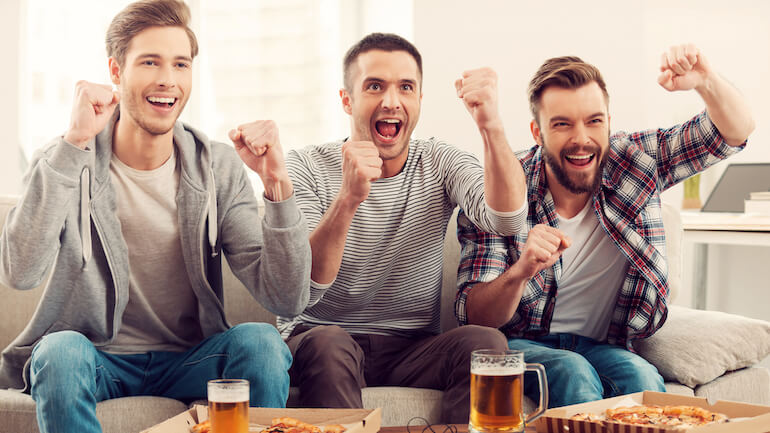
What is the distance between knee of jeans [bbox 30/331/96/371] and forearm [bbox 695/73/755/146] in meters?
1.52

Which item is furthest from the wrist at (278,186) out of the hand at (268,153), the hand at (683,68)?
the hand at (683,68)

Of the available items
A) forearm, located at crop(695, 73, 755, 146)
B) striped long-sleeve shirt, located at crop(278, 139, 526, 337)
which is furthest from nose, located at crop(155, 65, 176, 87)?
forearm, located at crop(695, 73, 755, 146)

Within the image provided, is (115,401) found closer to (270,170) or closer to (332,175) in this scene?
(270,170)

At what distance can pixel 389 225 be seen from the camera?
6.27 feet

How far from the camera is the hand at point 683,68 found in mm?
1815

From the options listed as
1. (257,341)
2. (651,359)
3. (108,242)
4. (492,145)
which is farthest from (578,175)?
(108,242)

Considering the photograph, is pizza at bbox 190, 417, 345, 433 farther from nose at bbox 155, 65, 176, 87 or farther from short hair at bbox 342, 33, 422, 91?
short hair at bbox 342, 33, 422, 91

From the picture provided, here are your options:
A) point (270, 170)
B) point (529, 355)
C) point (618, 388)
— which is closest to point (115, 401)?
point (270, 170)

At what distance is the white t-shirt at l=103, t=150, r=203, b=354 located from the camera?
1729 mm

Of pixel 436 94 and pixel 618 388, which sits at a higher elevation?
pixel 436 94

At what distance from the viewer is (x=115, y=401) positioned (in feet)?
5.13

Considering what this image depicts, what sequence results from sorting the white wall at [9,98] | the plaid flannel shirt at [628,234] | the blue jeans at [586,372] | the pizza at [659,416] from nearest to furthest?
the pizza at [659,416] < the blue jeans at [586,372] < the plaid flannel shirt at [628,234] < the white wall at [9,98]

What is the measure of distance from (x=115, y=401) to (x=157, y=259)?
0.33 m

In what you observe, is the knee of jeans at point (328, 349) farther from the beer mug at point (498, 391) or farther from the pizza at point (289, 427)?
the beer mug at point (498, 391)
